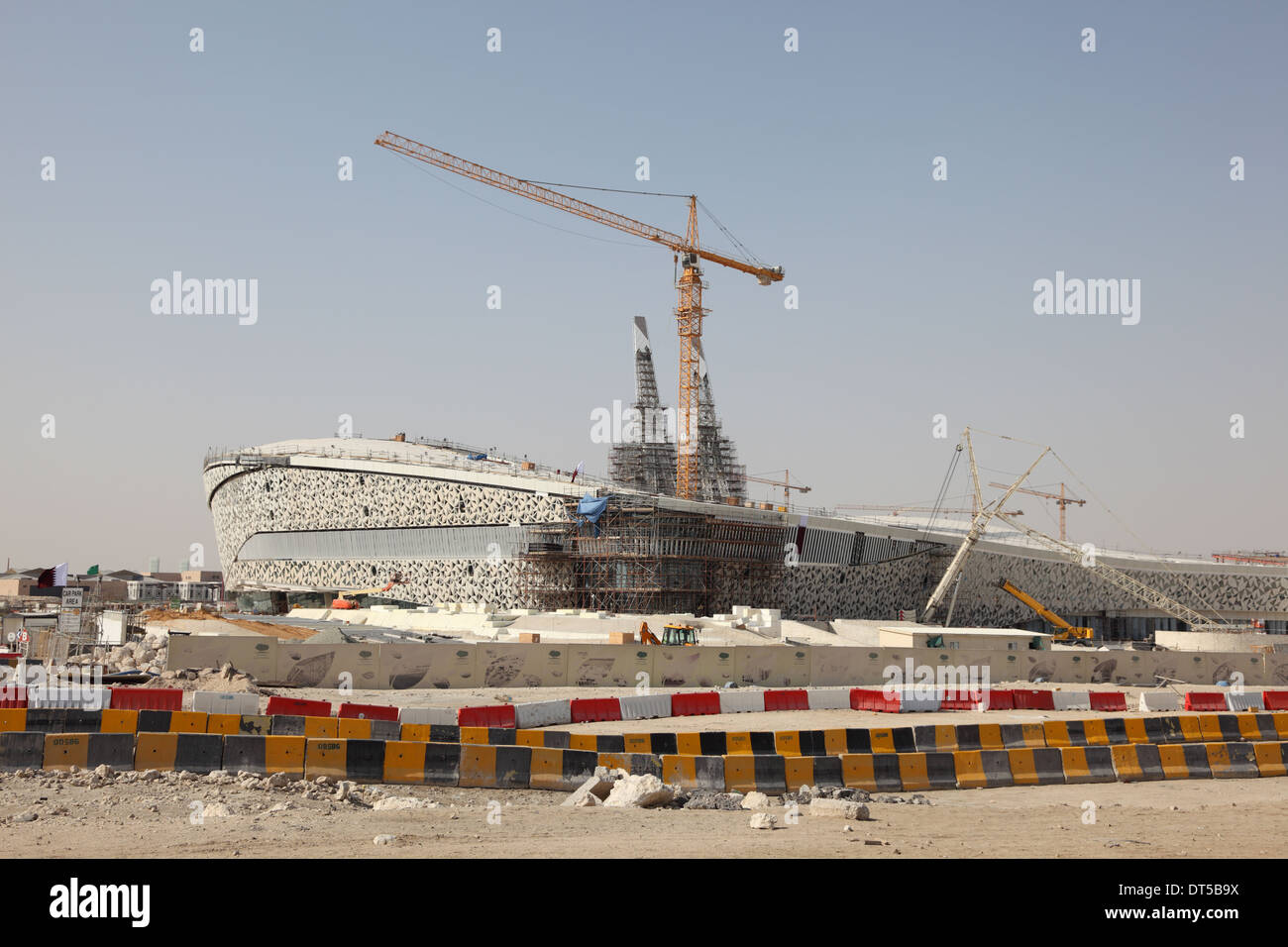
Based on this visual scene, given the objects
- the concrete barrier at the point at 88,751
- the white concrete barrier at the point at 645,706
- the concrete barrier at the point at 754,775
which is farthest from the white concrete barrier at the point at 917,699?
the concrete barrier at the point at 88,751

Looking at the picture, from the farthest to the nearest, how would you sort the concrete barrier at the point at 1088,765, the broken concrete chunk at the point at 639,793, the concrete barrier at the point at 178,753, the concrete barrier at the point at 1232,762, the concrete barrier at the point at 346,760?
1. the concrete barrier at the point at 1232,762
2. the concrete barrier at the point at 1088,765
3. the concrete barrier at the point at 346,760
4. the concrete barrier at the point at 178,753
5. the broken concrete chunk at the point at 639,793

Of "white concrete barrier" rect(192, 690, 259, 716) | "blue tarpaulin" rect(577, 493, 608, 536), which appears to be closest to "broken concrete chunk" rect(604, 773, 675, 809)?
"white concrete barrier" rect(192, 690, 259, 716)

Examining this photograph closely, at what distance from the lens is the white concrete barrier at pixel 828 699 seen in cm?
2834

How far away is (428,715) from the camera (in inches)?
850

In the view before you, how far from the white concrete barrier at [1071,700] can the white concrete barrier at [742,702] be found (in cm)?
818

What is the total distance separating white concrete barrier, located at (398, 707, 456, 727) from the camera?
21.1 m

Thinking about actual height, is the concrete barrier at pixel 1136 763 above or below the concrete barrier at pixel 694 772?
below

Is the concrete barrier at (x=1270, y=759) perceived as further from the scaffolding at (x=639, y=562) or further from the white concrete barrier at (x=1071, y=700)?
the scaffolding at (x=639, y=562)

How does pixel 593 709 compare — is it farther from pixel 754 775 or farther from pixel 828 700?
pixel 754 775

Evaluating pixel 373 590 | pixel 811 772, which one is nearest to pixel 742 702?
pixel 811 772

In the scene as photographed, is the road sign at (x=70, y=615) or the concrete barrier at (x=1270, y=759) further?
the road sign at (x=70, y=615)

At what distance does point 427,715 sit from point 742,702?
28.6ft

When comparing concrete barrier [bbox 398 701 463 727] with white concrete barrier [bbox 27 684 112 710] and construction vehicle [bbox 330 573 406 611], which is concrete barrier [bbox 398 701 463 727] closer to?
white concrete barrier [bbox 27 684 112 710]
